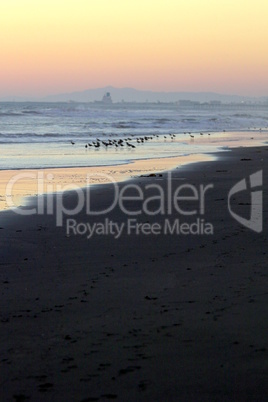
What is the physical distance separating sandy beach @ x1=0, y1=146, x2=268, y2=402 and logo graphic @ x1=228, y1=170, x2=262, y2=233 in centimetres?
19

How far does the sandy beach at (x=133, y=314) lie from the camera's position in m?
3.98

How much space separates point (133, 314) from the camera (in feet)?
17.4

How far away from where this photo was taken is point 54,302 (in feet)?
18.5

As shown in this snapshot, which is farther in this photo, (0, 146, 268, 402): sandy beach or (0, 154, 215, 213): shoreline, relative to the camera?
(0, 154, 215, 213): shoreline

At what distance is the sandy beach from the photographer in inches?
157

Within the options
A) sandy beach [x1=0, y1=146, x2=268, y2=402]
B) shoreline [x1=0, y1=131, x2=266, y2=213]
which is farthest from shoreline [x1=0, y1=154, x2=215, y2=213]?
sandy beach [x1=0, y1=146, x2=268, y2=402]

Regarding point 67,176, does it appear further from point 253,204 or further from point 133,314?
point 133,314

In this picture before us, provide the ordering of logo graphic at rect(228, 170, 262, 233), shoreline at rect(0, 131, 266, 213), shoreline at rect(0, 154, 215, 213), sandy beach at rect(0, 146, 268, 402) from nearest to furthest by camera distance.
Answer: sandy beach at rect(0, 146, 268, 402) → logo graphic at rect(228, 170, 262, 233) → shoreline at rect(0, 131, 266, 213) → shoreline at rect(0, 154, 215, 213)

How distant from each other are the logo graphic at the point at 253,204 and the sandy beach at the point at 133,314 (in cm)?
19

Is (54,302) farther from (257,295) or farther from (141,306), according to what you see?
(257,295)

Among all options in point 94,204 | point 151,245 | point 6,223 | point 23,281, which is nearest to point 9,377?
point 23,281

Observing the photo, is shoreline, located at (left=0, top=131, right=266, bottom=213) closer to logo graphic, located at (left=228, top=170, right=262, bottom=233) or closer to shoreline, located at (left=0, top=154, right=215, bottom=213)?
shoreline, located at (left=0, top=154, right=215, bottom=213)

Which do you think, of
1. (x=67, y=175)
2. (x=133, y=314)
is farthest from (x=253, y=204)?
(x=67, y=175)

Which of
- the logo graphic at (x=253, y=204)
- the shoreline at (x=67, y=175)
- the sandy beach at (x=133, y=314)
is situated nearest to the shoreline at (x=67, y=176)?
the shoreline at (x=67, y=175)
